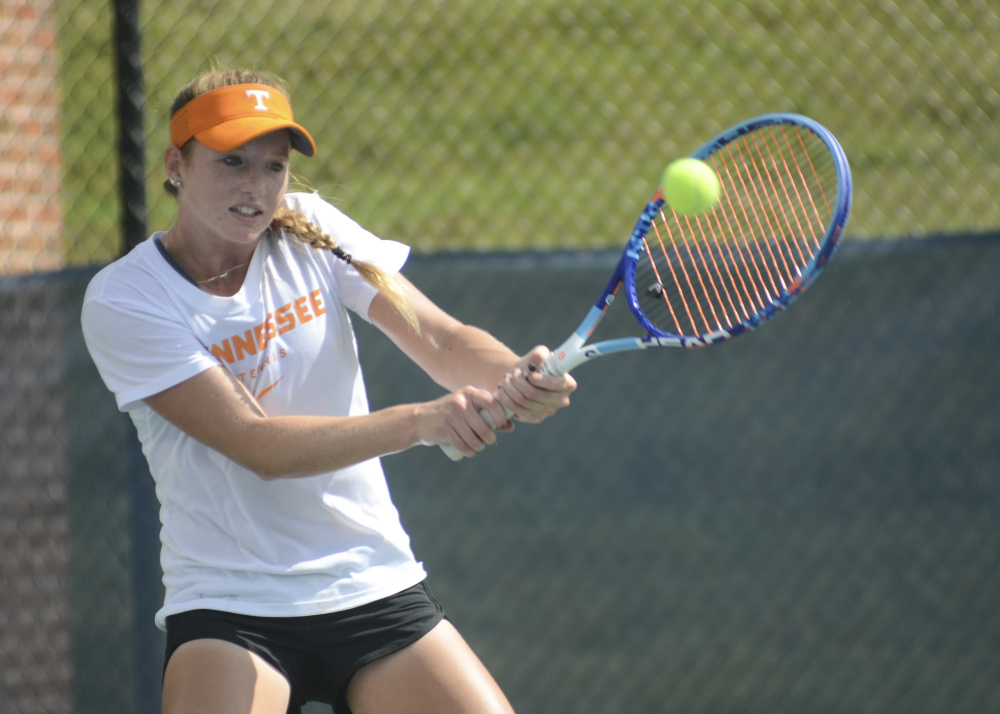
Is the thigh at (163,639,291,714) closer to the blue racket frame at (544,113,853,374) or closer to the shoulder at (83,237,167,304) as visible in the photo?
the shoulder at (83,237,167,304)

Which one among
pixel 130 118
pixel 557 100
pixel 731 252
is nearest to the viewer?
pixel 731 252

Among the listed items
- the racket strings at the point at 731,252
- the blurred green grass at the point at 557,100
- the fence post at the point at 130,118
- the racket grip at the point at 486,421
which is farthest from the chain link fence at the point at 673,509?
the blurred green grass at the point at 557,100

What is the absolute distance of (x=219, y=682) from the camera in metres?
1.91

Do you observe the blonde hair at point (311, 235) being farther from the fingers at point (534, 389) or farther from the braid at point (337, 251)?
the fingers at point (534, 389)

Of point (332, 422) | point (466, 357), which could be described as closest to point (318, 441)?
point (332, 422)

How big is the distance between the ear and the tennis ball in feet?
3.03

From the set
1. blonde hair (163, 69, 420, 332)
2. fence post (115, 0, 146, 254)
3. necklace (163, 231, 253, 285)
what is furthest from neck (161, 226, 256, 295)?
fence post (115, 0, 146, 254)

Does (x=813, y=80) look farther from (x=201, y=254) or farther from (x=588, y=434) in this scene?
(x=201, y=254)

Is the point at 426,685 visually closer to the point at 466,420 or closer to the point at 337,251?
the point at 466,420

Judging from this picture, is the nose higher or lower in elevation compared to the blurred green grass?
lower

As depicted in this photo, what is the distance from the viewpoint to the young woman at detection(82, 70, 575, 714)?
6.31ft

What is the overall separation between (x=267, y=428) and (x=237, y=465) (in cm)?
16

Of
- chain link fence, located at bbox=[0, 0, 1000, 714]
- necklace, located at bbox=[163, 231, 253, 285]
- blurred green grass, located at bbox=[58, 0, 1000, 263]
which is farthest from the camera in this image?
blurred green grass, located at bbox=[58, 0, 1000, 263]

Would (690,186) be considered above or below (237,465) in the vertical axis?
above
